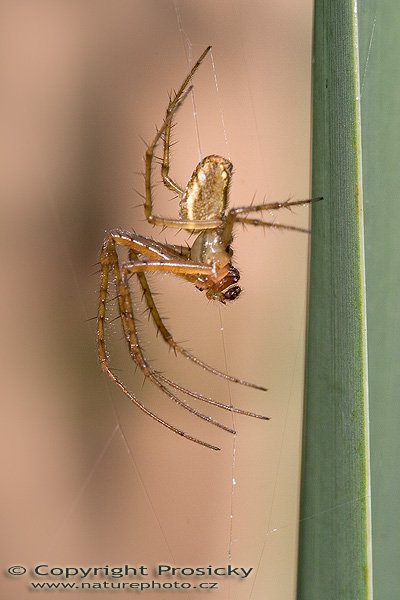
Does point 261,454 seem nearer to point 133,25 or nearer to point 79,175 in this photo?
point 79,175

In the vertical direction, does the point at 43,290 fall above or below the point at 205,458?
A: above

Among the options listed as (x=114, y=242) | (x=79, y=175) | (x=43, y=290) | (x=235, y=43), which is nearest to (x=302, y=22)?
(x=235, y=43)

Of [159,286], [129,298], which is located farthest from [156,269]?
[159,286]

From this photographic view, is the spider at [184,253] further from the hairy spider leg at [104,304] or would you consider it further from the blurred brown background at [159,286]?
the blurred brown background at [159,286]

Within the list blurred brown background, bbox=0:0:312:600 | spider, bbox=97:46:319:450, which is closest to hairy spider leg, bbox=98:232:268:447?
spider, bbox=97:46:319:450

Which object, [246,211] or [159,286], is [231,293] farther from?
[159,286]

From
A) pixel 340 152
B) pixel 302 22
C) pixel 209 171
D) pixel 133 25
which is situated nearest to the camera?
pixel 340 152
